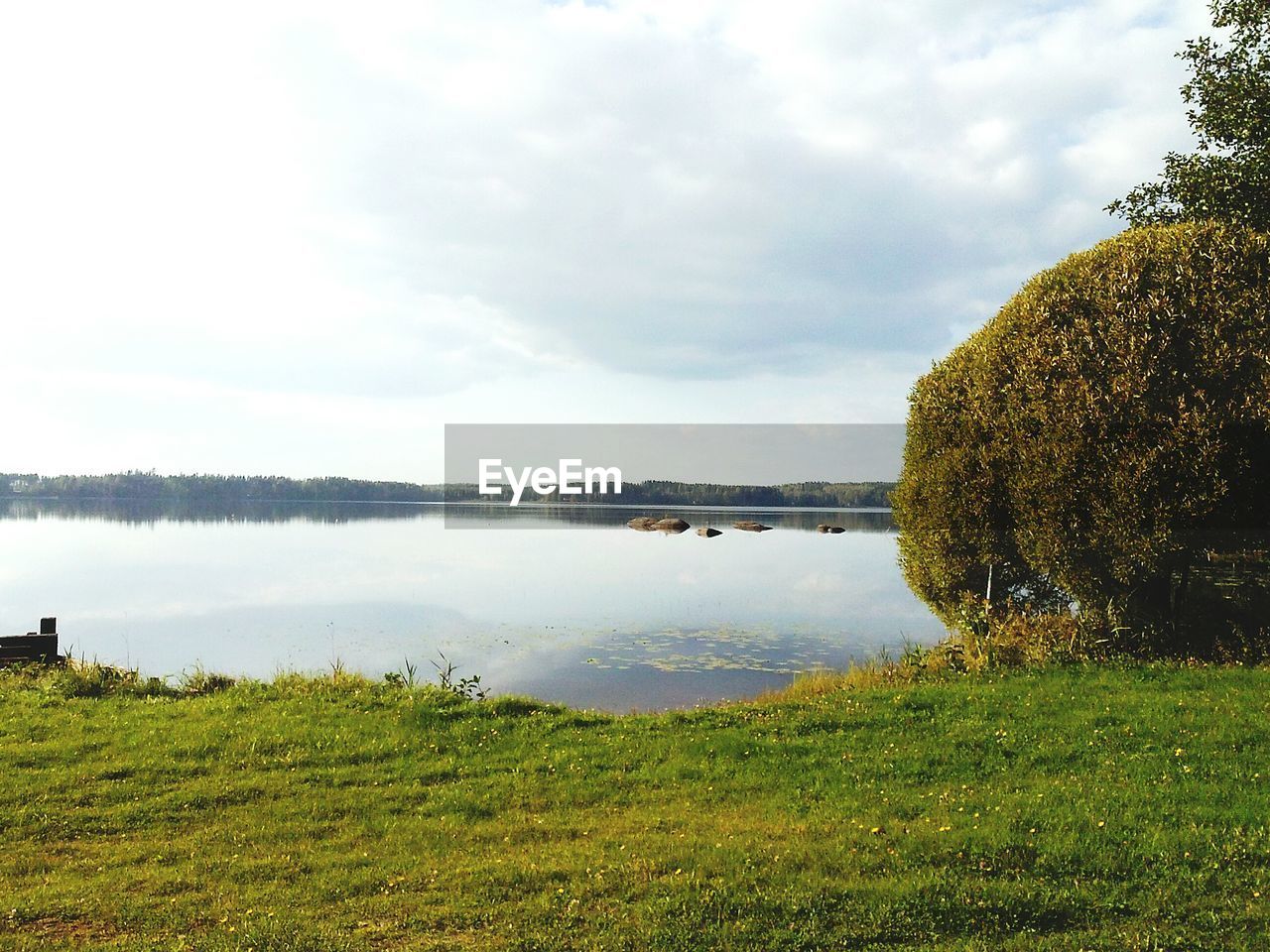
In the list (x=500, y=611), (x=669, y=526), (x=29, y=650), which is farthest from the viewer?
(x=669, y=526)

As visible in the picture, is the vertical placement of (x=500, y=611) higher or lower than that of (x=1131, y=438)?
lower

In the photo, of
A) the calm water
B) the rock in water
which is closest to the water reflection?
the rock in water

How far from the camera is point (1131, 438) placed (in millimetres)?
15414

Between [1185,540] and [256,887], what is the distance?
1610cm

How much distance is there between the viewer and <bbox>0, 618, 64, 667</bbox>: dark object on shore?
17.1 meters

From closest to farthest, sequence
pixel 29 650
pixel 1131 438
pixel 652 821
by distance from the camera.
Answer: pixel 652 821, pixel 1131 438, pixel 29 650

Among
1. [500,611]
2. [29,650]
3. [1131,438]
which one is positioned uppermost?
[1131,438]

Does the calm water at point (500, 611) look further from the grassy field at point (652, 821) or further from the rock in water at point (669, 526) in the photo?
the rock in water at point (669, 526)

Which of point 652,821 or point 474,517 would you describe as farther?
point 474,517

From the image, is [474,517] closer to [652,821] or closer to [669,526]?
[669,526]

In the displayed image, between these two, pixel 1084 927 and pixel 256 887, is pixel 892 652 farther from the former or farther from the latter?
pixel 256 887

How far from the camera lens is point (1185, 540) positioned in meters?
15.5

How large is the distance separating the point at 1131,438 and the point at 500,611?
2248cm

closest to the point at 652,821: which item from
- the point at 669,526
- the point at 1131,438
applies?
the point at 1131,438
